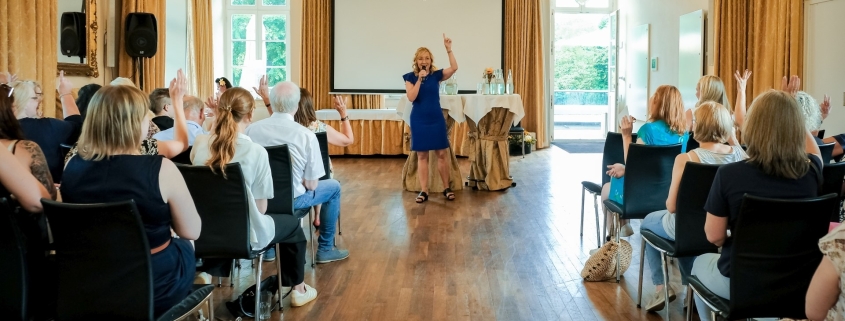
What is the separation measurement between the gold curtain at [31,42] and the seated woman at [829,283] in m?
5.63

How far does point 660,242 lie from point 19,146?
2477 mm

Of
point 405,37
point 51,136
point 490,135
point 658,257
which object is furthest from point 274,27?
point 658,257

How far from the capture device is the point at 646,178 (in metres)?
3.75

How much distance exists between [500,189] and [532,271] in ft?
10.6

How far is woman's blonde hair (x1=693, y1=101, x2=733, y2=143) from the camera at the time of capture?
3.01 meters

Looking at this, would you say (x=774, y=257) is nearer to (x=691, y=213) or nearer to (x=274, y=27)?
(x=691, y=213)

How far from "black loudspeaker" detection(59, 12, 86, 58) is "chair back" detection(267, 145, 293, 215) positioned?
4.32 m

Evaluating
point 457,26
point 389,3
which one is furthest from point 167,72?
point 457,26

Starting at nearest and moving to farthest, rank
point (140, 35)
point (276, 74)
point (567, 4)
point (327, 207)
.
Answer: point (327, 207)
point (140, 35)
point (276, 74)
point (567, 4)

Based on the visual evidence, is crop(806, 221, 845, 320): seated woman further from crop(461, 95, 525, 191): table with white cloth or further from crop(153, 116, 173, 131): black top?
crop(461, 95, 525, 191): table with white cloth

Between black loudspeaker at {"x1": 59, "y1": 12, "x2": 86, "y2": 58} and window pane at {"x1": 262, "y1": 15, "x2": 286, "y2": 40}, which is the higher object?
window pane at {"x1": 262, "y1": 15, "x2": 286, "y2": 40}

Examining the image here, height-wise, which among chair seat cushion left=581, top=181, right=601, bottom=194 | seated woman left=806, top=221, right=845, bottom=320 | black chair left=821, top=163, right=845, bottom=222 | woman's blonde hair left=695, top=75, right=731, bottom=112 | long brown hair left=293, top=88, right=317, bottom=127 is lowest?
chair seat cushion left=581, top=181, right=601, bottom=194

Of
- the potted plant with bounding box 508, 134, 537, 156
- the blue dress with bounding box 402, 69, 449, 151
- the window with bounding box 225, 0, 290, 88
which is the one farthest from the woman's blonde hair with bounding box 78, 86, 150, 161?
the window with bounding box 225, 0, 290, 88

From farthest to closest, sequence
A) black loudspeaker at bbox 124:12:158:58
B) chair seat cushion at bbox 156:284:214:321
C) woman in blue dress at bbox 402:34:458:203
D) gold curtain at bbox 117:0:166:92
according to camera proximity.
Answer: gold curtain at bbox 117:0:166:92, black loudspeaker at bbox 124:12:158:58, woman in blue dress at bbox 402:34:458:203, chair seat cushion at bbox 156:284:214:321
